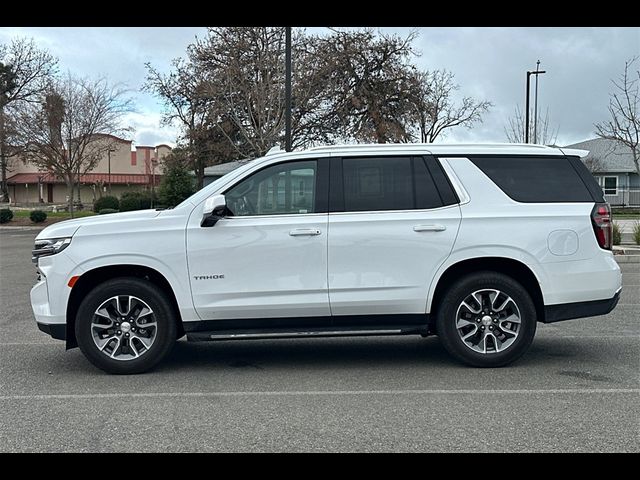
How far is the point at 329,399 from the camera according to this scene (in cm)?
516

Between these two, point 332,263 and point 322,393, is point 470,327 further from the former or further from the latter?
point 322,393

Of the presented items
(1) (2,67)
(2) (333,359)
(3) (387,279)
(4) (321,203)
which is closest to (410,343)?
(2) (333,359)

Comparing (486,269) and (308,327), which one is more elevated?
(486,269)

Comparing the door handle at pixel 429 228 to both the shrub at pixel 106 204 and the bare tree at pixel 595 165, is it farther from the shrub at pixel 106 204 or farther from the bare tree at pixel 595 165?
the bare tree at pixel 595 165

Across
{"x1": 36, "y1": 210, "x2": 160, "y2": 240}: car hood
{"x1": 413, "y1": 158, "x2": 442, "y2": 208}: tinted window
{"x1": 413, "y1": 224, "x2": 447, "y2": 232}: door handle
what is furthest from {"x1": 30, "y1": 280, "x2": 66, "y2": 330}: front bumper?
{"x1": 413, "y1": 158, "x2": 442, "y2": 208}: tinted window

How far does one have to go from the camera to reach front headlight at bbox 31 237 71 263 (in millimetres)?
5844

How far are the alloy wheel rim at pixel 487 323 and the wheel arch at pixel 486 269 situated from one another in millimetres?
235

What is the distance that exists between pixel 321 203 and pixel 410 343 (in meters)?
2.19

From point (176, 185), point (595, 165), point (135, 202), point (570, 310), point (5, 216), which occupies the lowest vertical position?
point (570, 310)

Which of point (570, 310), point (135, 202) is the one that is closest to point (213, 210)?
point (570, 310)

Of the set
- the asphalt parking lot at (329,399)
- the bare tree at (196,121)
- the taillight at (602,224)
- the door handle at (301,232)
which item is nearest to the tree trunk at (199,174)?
the bare tree at (196,121)

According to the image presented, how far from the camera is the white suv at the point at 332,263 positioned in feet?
19.1

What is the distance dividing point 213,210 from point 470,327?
261 cm

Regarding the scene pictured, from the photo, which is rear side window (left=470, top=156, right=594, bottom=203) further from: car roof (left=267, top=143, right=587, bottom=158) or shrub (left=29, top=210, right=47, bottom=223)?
shrub (left=29, top=210, right=47, bottom=223)
